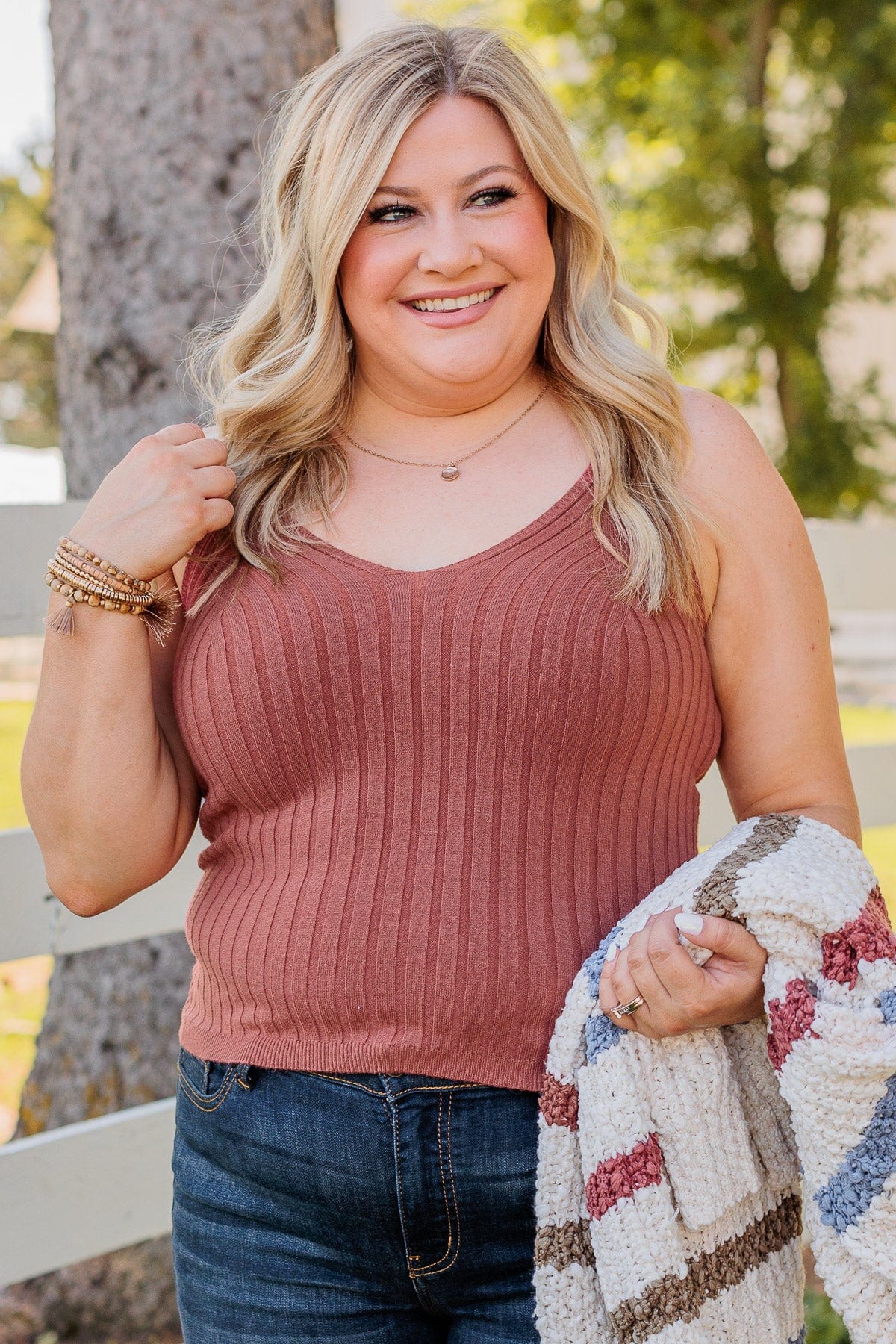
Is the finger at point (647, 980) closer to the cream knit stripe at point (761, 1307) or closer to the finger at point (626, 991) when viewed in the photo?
the finger at point (626, 991)

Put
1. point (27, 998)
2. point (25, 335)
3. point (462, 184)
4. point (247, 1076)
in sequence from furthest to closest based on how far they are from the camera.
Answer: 1. point (25, 335)
2. point (27, 998)
3. point (462, 184)
4. point (247, 1076)

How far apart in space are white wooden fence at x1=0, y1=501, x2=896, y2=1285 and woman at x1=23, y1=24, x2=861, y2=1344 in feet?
1.67

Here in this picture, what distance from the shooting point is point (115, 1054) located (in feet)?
9.11

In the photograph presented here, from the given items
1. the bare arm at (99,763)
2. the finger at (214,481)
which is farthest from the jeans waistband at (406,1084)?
the finger at (214,481)

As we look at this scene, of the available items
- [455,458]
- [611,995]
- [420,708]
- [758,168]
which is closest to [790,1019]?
[611,995]

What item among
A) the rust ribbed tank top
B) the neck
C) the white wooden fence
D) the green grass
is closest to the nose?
the neck

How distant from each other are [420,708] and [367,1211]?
0.55 meters

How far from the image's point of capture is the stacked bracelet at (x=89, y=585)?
1.54m

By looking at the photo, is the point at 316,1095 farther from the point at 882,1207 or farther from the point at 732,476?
the point at 732,476

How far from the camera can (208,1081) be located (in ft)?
5.02

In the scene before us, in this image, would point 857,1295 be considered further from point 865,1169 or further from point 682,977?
point 682,977

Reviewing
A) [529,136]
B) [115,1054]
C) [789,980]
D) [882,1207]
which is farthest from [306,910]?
[115,1054]

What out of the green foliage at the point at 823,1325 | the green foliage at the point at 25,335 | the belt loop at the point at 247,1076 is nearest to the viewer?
the belt loop at the point at 247,1076

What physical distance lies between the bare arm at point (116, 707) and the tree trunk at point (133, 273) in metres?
0.99
